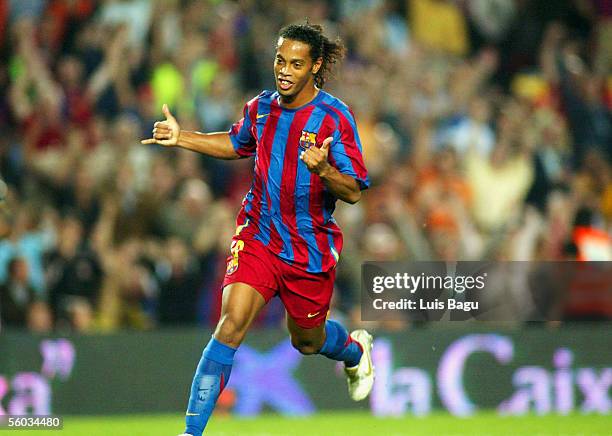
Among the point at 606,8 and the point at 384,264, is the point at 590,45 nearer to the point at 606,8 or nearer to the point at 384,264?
the point at 606,8

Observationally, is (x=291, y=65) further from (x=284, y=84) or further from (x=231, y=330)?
(x=231, y=330)

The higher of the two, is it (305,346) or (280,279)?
(280,279)

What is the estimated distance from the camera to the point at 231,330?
23.0ft

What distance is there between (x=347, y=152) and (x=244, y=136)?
2.44 feet

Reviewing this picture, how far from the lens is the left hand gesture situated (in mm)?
6684

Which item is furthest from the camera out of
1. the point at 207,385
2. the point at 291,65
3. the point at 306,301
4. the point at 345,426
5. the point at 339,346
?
the point at 345,426

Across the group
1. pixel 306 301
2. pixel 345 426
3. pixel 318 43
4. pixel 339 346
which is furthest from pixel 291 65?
pixel 345 426

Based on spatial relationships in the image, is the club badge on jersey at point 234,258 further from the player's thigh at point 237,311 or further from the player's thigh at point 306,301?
the player's thigh at point 306,301

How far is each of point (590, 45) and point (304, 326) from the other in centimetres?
925

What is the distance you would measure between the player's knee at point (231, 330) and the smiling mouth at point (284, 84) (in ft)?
4.43

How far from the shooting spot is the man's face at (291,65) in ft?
23.6

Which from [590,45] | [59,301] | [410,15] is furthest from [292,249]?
[590,45]

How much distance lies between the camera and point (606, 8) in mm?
16094

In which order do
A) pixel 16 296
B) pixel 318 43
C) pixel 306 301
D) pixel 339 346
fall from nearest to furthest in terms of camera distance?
1. pixel 318 43
2. pixel 306 301
3. pixel 339 346
4. pixel 16 296
